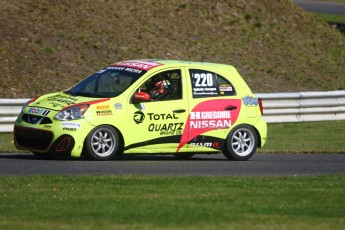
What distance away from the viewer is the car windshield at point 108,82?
14797 millimetres

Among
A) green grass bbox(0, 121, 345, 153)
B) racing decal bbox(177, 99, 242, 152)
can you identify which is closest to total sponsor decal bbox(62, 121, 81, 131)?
racing decal bbox(177, 99, 242, 152)

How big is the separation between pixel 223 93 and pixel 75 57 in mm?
10053

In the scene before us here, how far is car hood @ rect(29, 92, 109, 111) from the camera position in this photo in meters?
14.4

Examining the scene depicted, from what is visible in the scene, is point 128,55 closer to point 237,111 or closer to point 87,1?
point 87,1

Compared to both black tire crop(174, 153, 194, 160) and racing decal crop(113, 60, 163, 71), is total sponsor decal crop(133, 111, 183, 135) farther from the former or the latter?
black tire crop(174, 153, 194, 160)

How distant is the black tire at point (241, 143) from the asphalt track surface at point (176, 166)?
0.43 ft

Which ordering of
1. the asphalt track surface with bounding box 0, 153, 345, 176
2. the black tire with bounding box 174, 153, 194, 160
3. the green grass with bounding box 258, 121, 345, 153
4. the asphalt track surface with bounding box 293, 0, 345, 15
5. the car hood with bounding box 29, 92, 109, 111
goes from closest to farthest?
the asphalt track surface with bounding box 0, 153, 345, 176, the car hood with bounding box 29, 92, 109, 111, the black tire with bounding box 174, 153, 194, 160, the green grass with bounding box 258, 121, 345, 153, the asphalt track surface with bounding box 293, 0, 345, 15

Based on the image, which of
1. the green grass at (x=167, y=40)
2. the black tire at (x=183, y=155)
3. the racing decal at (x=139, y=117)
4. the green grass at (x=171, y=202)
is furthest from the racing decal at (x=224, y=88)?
the green grass at (x=167, y=40)

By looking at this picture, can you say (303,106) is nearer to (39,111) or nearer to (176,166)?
(176,166)

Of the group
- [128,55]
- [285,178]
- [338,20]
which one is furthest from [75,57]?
[338,20]

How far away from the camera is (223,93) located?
15438 millimetres

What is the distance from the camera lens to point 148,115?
14.7 metres

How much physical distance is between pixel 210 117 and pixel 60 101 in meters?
2.21

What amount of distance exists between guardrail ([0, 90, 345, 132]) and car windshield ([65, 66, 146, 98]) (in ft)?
21.3
